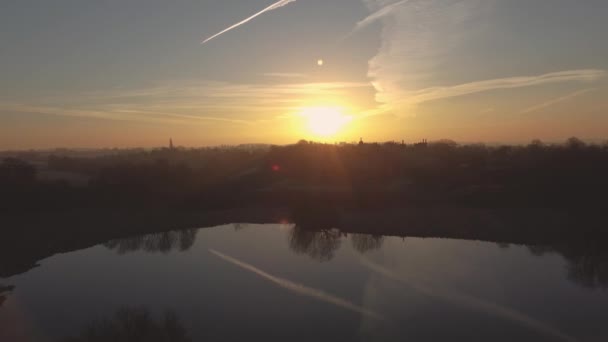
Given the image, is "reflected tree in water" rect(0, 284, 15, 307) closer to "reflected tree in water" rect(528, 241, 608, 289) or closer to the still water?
the still water

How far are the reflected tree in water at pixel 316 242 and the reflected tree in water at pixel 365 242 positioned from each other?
54.6 inches

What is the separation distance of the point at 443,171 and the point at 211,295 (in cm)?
4351

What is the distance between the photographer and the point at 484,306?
19219mm

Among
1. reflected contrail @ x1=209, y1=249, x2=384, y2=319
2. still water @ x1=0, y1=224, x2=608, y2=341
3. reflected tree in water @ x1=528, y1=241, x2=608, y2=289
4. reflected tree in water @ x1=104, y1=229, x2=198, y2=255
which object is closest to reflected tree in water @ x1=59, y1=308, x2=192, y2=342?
still water @ x1=0, y1=224, x2=608, y2=341

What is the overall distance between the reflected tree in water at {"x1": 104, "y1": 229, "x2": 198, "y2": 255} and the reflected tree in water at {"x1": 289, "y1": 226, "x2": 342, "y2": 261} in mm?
9150

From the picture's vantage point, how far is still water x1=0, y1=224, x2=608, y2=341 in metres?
16.8

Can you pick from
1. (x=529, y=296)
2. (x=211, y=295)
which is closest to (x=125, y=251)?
(x=211, y=295)

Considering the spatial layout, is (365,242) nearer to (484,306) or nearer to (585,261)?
(484,306)

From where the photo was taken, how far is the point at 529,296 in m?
20.7

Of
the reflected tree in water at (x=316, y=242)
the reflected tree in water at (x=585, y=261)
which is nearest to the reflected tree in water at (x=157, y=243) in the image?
the reflected tree in water at (x=316, y=242)

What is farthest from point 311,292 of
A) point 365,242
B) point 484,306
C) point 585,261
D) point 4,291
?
point 585,261

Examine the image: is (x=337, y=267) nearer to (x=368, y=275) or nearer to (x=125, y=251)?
(x=368, y=275)

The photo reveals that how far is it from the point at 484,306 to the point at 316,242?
15.6 meters

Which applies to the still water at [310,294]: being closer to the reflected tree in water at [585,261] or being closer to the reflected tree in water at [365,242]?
the reflected tree in water at [365,242]
